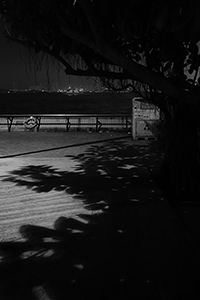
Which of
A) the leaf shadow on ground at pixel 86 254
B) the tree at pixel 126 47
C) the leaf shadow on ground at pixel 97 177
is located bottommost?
the leaf shadow on ground at pixel 86 254

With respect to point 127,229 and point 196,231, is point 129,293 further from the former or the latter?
point 196,231

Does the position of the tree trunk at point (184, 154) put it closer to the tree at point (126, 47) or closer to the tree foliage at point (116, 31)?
the tree at point (126, 47)

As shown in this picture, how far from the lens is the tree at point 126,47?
16.3ft

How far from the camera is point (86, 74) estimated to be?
6.88 metres

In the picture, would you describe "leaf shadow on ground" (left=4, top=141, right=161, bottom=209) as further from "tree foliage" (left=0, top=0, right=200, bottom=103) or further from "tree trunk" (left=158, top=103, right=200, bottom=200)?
"tree foliage" (left=0, top=0, right=200, bottom=103)

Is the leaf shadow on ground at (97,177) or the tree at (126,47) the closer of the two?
the tree at (126,47)

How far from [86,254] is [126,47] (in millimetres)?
4663

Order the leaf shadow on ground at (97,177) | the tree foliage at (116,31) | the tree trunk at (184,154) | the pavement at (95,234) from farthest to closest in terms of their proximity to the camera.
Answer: the tree trunk at (184,154) < the leaf shadow on ground at (97,177) < the pavement at (95,234) < the tree foliage at (116,31)

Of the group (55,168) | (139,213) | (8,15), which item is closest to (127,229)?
(139,213)

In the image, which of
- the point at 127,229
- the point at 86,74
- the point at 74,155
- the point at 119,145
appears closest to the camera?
the point at 127,229

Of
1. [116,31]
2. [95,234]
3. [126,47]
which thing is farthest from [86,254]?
[126,47]

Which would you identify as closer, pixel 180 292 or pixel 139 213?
pixel 180 292

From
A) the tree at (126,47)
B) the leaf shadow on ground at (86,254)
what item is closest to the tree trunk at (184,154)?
the tree at (126,47)

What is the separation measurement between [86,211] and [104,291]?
265cm
